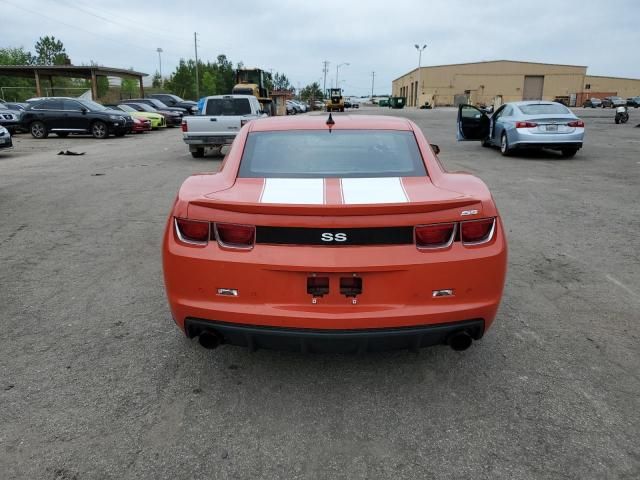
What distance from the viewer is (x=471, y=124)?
49.1 ft

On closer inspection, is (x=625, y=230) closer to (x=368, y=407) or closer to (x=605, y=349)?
(x=605, y=349)

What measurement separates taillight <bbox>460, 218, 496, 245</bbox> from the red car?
22.9 metres

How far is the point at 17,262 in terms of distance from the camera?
17.5ft

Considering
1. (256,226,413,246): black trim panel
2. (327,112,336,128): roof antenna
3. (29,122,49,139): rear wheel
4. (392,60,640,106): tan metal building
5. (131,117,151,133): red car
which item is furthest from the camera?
(392,60,640,106): tan metal building

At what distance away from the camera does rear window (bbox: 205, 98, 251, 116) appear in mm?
15695

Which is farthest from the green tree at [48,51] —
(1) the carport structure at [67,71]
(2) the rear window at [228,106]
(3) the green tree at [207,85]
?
(2) the rear window at [228,106]

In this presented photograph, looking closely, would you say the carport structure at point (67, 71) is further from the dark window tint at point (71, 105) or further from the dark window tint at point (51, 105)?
the dark window tint at point (71, 105)

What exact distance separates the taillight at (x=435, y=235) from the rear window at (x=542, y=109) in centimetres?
1234

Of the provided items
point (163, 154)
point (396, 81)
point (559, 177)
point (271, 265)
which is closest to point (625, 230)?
point (559, 177)

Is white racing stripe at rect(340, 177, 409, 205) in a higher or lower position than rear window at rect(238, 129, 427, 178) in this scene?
lower

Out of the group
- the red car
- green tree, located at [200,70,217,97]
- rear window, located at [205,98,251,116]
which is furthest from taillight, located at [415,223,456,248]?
green tree, located at [200,70,217,97]

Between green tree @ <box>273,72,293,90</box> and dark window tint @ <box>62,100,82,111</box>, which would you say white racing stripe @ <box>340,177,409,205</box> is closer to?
dark window tint @ <box>62,100,82,111</box>

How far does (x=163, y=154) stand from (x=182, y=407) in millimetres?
14246

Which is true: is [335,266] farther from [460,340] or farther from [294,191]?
[460,340]
